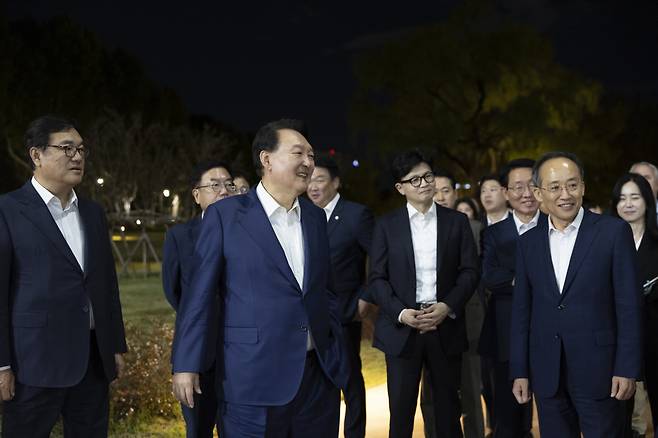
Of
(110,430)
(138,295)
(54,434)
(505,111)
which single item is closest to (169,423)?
(110,430)

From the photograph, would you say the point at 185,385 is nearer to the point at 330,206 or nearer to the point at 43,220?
the point at 43,220

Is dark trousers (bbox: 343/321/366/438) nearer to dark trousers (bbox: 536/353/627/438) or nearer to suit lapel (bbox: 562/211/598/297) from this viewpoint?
dark trousers (bbox: 536/353/627/438)

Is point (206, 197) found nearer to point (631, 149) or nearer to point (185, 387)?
point (185, 387)

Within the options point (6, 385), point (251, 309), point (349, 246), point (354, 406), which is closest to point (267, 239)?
point (251, 309)

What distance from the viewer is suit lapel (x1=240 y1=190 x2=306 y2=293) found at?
10.5 feet

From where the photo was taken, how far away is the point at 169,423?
240 inches

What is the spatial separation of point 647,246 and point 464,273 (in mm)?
1225

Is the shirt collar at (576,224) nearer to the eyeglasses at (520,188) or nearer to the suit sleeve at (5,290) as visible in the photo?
the eyeglasses at (520,188)

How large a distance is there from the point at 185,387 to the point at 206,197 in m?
1.82

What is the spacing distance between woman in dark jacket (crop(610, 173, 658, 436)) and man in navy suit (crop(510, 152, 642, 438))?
1157 mm

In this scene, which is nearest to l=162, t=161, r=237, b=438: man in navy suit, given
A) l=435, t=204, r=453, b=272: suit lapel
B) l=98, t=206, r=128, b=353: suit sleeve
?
l=98, t=206, r=128, b=353: suit sleeve

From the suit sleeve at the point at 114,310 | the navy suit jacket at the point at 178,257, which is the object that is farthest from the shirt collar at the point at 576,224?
the suit sleeve at the point at 114,310

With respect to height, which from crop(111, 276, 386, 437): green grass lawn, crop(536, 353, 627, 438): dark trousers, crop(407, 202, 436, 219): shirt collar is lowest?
crop(111, 276, 386, 437): green grass lawn

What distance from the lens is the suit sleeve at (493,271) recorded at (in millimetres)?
4660
